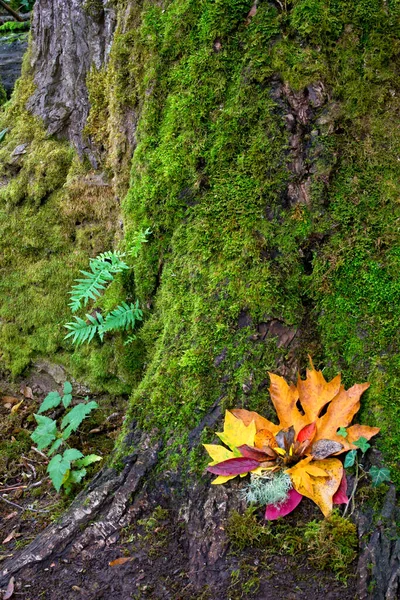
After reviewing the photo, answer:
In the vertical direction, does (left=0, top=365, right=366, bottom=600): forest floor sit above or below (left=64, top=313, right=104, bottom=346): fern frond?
below

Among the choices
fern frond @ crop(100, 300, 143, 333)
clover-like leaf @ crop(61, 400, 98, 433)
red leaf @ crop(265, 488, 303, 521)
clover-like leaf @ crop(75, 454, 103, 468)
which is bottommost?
clover-like leaf @ crop(75, 454, 103, 468)

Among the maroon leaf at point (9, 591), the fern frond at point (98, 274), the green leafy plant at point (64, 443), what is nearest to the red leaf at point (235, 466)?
the green leafy plant at point (64, 443)

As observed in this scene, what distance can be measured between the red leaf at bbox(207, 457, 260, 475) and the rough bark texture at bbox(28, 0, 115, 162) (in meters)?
2.90

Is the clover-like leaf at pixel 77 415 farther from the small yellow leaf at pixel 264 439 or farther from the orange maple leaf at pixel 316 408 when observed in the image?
the small yellow leaf at pixel 264 439

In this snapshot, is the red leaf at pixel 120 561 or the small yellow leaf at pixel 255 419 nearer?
the red leaf at pixel 120 561

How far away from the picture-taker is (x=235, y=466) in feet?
8.72

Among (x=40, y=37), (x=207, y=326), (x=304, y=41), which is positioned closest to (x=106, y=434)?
(x=207, y=326)

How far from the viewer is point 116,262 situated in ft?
12.4

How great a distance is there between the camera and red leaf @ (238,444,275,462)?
2662 mm

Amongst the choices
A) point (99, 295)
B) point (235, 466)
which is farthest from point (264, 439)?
point (99, 295)

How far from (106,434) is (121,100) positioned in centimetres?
248

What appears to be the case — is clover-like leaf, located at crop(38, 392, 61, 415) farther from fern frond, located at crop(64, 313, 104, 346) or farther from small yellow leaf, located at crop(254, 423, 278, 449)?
small yellow leaf, located at crop(254, 423, 278, 449)

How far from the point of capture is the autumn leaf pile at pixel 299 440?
2.57m

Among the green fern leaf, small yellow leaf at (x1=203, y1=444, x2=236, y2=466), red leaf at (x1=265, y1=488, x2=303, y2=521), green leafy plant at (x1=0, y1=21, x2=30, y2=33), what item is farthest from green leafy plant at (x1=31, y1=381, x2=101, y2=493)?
green leafy plant at (x1=0, y1=21, x2=30, y2=33)
